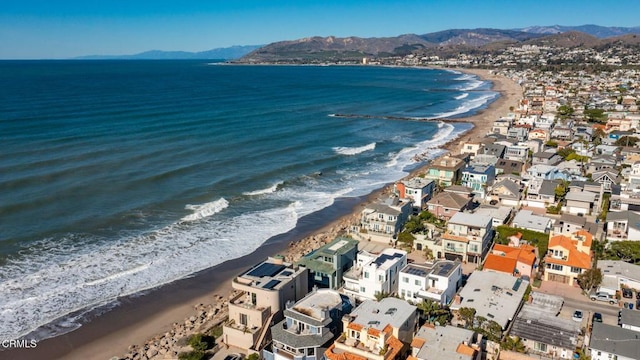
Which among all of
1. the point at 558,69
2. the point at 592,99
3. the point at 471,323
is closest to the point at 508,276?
the point at 471,323

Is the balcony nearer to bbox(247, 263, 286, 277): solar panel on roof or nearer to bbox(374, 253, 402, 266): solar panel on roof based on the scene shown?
bbox(247, 263, 286, 277): solar panel on roof

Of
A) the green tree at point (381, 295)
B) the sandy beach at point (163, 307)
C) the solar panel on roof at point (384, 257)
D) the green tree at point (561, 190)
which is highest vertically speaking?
the solar panel on roof at point (384, 257)

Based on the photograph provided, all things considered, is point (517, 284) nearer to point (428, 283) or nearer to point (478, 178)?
point (428, 283)

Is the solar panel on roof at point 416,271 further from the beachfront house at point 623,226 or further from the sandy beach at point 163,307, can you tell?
the beachfront house at point 623,226

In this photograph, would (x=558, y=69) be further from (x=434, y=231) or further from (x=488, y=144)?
(x=434, y=231)

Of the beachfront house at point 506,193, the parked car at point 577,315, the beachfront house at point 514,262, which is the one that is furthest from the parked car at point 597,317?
the beachfront house at point 506,193

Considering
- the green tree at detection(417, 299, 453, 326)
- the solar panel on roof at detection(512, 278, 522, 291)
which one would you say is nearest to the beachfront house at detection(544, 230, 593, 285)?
the solar panel on roof at detection(512, 278, 522, 291)
